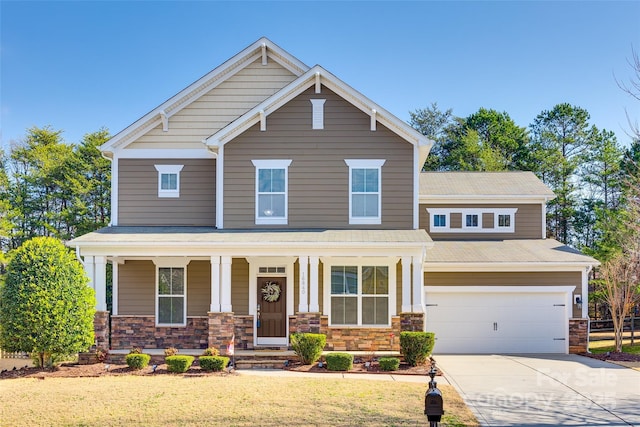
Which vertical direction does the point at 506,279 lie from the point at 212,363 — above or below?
above

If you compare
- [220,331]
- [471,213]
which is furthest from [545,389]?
[471,213]

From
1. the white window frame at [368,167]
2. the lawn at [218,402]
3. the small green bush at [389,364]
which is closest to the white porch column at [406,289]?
the small green bush at [389,364]

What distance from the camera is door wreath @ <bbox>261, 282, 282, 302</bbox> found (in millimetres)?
18438

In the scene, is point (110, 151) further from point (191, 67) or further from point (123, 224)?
point (191, 67)

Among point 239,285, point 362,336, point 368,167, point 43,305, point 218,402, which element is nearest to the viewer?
point 218,402

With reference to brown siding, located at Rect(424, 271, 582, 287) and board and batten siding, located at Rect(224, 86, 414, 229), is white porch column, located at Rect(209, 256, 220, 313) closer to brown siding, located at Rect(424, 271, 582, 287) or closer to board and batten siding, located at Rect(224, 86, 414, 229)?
board and batten siding, located at Rect(224, 86, 414, 229)

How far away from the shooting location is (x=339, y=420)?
10102 mm

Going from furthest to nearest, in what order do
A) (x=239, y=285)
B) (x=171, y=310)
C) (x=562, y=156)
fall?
(x=562, y=156) < (x=171, y=310) < (x=239, y=285)

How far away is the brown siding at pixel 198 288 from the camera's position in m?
18.6

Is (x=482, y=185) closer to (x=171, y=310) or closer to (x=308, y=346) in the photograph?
(x=308, y=346)

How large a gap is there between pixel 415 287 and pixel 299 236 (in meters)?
3.47

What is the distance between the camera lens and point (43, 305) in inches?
581

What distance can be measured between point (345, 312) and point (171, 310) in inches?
209

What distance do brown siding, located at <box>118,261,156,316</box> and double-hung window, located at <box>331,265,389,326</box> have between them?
5.57 meters
